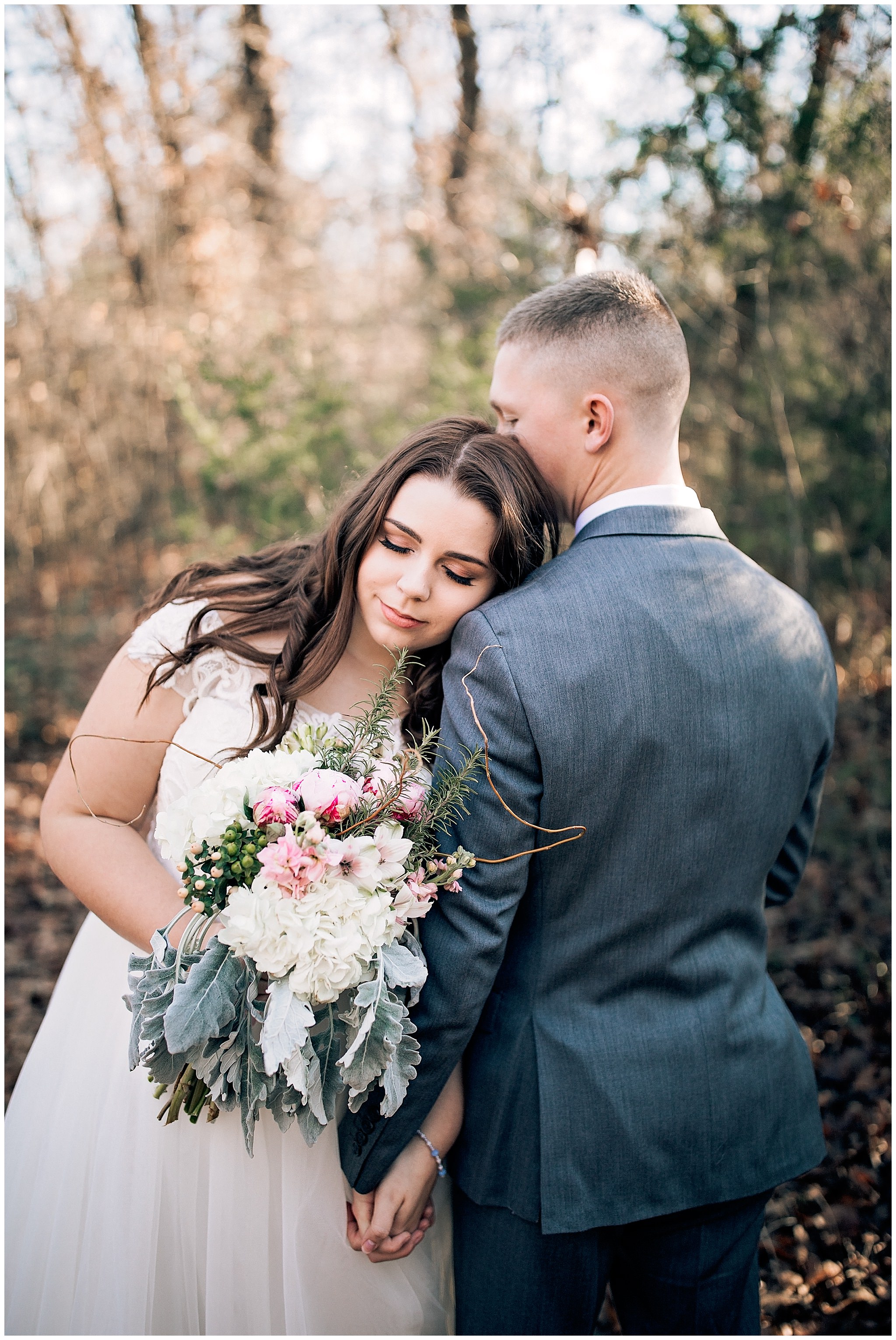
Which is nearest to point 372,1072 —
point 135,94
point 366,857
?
point 366,857

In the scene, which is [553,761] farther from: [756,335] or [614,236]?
[614,236]

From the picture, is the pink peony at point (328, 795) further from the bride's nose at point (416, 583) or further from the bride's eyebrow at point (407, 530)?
the bride's eyebrow at point (407, 530)

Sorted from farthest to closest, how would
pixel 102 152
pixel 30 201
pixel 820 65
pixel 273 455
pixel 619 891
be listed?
1. pixel 102 152
2. pixel 30 201
3. pixel 273 455
4. pixel 820 65
5. pixel 619 891

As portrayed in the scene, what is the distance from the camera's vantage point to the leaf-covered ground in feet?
10.4

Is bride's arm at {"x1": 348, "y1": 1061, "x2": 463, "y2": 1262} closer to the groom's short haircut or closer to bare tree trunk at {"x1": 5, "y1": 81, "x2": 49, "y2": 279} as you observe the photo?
the groom's short haircut

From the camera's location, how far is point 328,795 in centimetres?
147

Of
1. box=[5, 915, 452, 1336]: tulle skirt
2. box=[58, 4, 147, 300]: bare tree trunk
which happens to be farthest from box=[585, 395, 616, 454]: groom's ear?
box=[58, 4, 147, 300]: bare tree trunk

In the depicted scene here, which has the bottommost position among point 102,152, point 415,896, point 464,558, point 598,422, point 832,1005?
point 832,1005

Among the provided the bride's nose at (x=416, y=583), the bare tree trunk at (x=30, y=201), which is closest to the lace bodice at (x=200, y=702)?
the bride's nose at (x=416, y=583)

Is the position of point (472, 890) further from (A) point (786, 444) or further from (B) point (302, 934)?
(A) point (786, 444)

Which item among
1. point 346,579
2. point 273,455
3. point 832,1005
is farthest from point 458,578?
point 273,455

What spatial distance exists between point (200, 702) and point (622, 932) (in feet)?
3.65

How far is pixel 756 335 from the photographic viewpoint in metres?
5.37

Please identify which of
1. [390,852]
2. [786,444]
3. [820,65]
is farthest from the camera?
[786,444]
